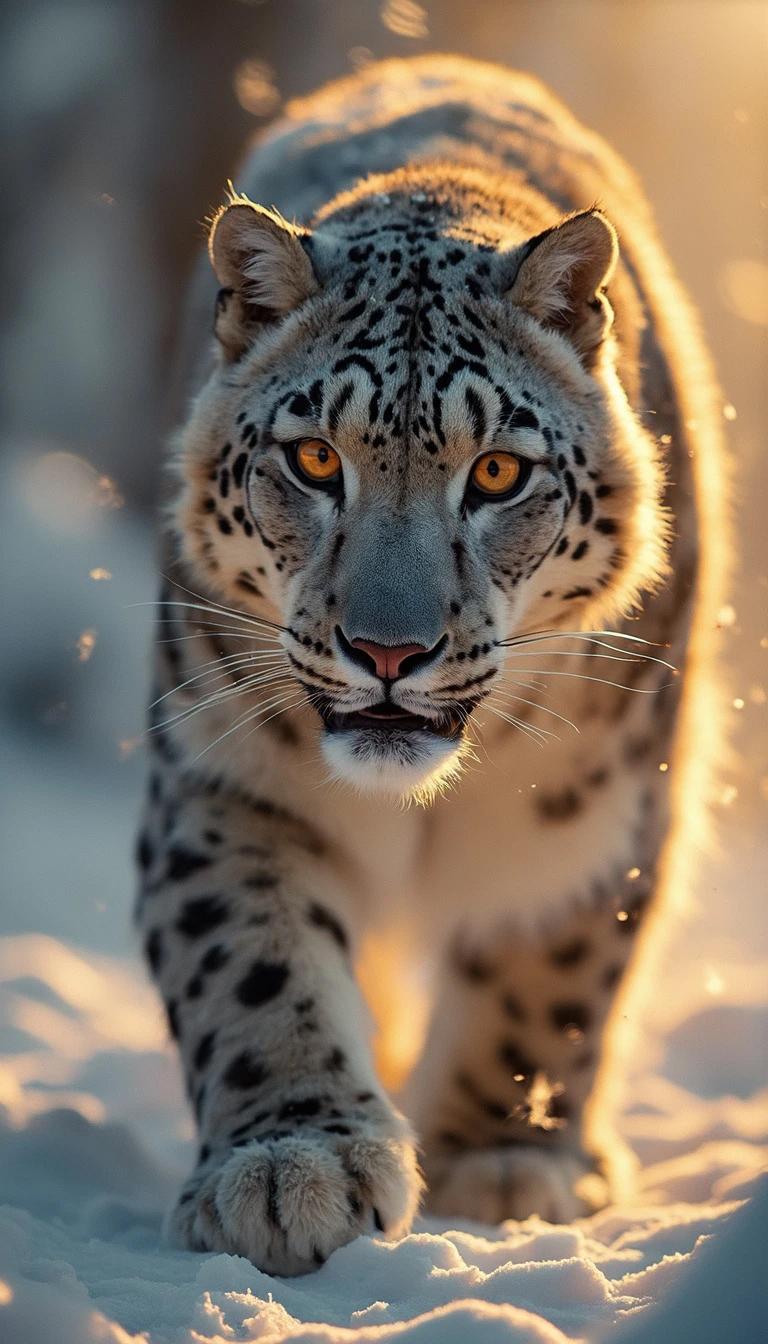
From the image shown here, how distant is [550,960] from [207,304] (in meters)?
2.16

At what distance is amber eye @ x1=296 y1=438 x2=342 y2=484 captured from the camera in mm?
3154

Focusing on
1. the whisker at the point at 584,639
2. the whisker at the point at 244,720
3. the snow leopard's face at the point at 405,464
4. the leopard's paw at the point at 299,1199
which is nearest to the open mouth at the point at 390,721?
the snow leopard's face at the point at 405,464

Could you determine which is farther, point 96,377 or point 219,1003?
point 96,377

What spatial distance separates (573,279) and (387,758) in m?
1.15

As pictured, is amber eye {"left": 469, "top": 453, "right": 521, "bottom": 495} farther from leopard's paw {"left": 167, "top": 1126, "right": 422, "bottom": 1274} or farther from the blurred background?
the blurred background

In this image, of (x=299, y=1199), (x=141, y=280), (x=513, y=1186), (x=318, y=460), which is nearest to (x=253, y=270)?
(x=318, y=460)

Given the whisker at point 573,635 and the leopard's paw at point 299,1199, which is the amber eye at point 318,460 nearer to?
the whisker at point 573,635

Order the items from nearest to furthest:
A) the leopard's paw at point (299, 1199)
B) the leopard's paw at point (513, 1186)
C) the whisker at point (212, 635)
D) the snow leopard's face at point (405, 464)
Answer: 1. the leopard's paw at point (299, 1199)
2. the snow leopard's face at point (405, 464)
3. the whisker at point (212, 635)
4. the leopard's paw at point (513, 1186)

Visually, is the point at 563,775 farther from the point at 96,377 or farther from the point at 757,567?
the point at 96,377

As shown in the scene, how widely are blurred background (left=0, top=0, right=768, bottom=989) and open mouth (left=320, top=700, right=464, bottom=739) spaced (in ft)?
7.26

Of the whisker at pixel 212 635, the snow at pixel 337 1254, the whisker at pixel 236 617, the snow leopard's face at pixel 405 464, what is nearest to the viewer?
the snow at pixel 337 1254

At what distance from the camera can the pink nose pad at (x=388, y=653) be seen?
285 cm

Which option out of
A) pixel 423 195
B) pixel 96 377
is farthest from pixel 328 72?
pixel 423 195

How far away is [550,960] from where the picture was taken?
4.06 meters
